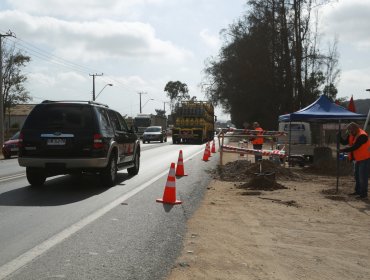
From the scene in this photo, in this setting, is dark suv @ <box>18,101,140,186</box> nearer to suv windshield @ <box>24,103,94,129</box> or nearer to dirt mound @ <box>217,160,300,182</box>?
suv windshield @ <box>24,103,94,129</box>

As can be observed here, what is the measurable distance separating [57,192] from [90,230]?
4.25 metres

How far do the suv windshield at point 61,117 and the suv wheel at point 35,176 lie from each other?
1097 mm

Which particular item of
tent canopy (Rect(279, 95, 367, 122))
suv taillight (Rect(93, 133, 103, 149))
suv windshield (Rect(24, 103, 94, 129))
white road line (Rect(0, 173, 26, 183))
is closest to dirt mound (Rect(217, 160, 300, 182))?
tent canopy (Rect(279, 95, 367, 122))

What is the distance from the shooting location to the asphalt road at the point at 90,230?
5.27 metres

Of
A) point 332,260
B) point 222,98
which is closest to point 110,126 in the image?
point 332,260

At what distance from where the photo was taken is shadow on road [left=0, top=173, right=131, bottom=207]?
9.67 m

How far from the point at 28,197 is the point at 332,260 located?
21.7ft

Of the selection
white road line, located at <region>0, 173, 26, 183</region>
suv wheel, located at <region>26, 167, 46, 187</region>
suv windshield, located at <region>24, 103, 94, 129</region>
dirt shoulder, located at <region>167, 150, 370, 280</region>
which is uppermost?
suv windshield, located at <region>24, 103, 94, 129</region>

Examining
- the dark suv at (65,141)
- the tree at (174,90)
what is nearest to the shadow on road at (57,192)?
the dark suv at (65,141)

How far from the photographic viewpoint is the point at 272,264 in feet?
18.3

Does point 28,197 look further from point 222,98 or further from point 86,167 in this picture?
point 222,98

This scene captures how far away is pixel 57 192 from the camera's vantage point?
11.1 metres

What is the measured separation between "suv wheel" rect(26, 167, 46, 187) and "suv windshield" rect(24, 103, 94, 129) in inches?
43.2

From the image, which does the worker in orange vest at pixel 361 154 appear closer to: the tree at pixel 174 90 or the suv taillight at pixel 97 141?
the suv taillight at pixel 97 141
